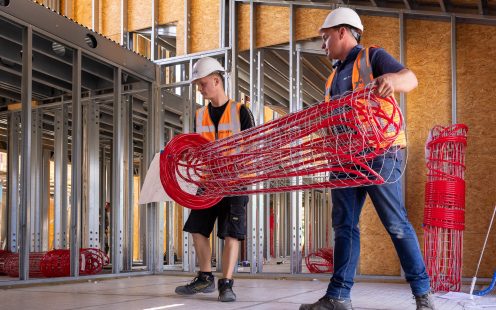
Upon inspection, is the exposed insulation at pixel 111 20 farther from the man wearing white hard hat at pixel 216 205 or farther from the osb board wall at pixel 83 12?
the man wearing white hard hat at pixel 216 205

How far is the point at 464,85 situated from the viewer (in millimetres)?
6734

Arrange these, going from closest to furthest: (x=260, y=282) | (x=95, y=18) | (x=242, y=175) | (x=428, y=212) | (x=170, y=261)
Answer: (x=242, y=175)
(x=428, y=212)
(x=260, y=282)
(x=95, y=18)
(x=170, y=261)

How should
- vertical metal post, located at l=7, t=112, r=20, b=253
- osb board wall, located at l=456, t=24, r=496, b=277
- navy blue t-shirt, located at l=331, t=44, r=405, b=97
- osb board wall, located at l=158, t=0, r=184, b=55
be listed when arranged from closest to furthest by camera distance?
navy blue t-shirt, located at l=331, t=44, r=405, b=97
osb board wall, located at l=456, t=24, r=496, b=277
osb board wall, located at l=158, t=0, r=184, b=55
vertical metal post, located at l=7, t=112, r=20, b=253

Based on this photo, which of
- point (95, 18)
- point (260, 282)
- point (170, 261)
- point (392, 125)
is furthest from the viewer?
point (170, 261)

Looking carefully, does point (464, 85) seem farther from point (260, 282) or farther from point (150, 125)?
point (150, 125)

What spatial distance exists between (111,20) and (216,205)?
5503mm

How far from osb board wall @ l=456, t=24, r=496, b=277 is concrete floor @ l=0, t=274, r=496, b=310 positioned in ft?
2.52

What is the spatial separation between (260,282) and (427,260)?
1717 millimetres

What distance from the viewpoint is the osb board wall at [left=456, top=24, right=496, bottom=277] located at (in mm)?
6477

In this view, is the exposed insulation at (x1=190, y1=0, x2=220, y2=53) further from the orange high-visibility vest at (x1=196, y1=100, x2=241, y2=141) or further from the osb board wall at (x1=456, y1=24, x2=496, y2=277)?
the orange high-visibility vest at (x1=196, y1=100, x2=241, y2=141)

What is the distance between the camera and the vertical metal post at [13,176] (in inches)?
419

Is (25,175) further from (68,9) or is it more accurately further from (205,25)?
(68,9)

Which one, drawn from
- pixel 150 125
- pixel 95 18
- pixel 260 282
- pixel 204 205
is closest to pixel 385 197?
pixel 204 205

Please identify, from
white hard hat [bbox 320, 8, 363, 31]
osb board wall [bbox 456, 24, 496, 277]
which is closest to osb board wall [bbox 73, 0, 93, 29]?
osb board wall [bbox 456, 24, 496, 277]
